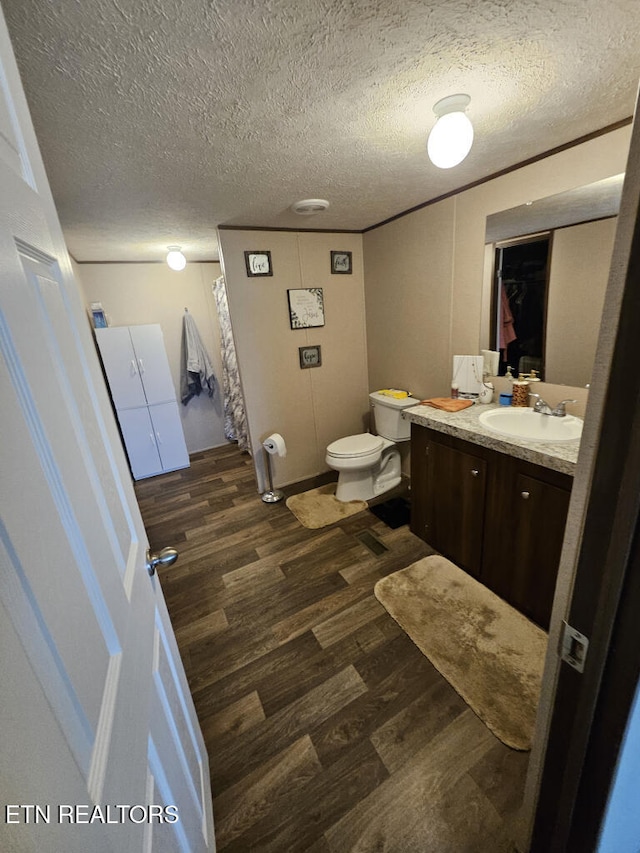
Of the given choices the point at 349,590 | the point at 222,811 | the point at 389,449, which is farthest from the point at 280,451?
the point at 222,811

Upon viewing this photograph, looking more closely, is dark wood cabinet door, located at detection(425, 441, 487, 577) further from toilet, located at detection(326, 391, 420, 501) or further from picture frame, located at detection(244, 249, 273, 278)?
picture frame, located at detection(244, 249, 273, 278)

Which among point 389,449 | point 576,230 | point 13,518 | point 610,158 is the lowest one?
point 389,449

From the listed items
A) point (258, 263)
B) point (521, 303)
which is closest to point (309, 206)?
point (258, 263)

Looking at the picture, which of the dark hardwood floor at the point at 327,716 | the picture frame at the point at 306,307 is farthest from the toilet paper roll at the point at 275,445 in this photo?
the picture frame at the point at 306,307

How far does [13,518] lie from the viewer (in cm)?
33

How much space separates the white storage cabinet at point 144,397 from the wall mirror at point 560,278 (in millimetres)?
3051

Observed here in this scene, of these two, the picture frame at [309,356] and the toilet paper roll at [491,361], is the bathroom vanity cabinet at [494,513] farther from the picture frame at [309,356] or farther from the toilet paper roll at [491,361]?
the picture frame at [309,356]

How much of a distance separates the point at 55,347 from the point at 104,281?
3523 millimetres

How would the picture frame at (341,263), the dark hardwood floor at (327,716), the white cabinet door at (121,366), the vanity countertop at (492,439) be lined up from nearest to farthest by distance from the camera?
1. the dark hardwood floor at (327,716)
2. the vanity countertop at (492,439)
3. the picture frame at (341,263)
4. the white cabinet door at (121,366)

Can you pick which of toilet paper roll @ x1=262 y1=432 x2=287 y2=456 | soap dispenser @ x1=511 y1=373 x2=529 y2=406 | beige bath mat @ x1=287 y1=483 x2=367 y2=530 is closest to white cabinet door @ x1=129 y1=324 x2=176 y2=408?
toilet paper roll @ x1=262 y1=432 x2=287 y2=456

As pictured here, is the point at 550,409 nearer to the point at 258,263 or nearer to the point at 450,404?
the point at 450,404

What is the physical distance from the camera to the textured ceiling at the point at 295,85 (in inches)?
33.1

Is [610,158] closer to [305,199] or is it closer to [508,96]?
[508,96]

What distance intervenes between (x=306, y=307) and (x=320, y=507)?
171cm
